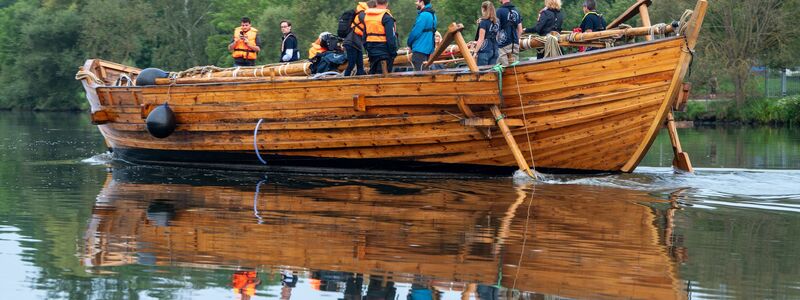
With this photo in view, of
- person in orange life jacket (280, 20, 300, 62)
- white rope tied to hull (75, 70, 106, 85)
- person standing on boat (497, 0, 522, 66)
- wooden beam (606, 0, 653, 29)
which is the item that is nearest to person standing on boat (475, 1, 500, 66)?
person standing on boat (497, 0, 522, 66)

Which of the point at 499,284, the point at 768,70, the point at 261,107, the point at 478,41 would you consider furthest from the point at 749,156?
the point at 768,70

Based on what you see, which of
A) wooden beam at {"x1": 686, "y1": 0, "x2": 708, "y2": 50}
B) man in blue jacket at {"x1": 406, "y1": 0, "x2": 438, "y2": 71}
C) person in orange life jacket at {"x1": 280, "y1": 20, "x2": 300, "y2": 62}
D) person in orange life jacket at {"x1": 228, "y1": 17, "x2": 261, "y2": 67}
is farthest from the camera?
person in orange life jacket at {"x1": 228, "y1": 17, "x2": 261, "y2": 67}

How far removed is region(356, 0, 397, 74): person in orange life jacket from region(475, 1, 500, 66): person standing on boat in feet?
3.39

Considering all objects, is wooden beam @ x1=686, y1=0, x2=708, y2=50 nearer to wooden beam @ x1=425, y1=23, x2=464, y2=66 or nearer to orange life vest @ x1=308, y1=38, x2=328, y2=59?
wooden beam @ x1=425, y1=23, x2=464, y2=66

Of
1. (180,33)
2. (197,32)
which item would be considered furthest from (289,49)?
(197,32)

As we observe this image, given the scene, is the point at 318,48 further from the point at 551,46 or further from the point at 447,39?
the point at 551,46

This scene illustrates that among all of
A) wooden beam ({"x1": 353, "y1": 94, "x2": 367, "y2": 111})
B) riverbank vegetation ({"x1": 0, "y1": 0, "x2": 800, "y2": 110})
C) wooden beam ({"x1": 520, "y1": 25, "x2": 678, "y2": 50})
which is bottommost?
wooden beam ({"x1": 353, "y1": 94, "x2": 367, "y2": 111})

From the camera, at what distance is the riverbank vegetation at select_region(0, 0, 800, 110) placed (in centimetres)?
3672

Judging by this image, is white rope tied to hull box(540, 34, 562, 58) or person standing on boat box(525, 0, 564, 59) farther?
person standing on boat box(525, 0, 564, 59)

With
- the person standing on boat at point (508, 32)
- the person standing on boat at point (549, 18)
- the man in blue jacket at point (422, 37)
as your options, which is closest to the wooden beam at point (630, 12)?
the person standing on boat at point (549, 18)

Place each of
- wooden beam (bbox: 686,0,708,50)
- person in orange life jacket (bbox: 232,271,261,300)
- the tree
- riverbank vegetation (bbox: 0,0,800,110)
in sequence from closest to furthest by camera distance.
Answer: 1. person in orange life jacket (bbox: 232,271,261,300)
2. wooden beam (bbox: 686,0,708,50)
3. riverbank vegetation (bbox: 0,0,800,110)
4. the tree

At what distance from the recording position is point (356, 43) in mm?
15508

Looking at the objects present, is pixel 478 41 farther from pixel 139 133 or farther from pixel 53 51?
pixel 53 51

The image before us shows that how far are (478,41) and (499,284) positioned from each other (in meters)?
7.69
